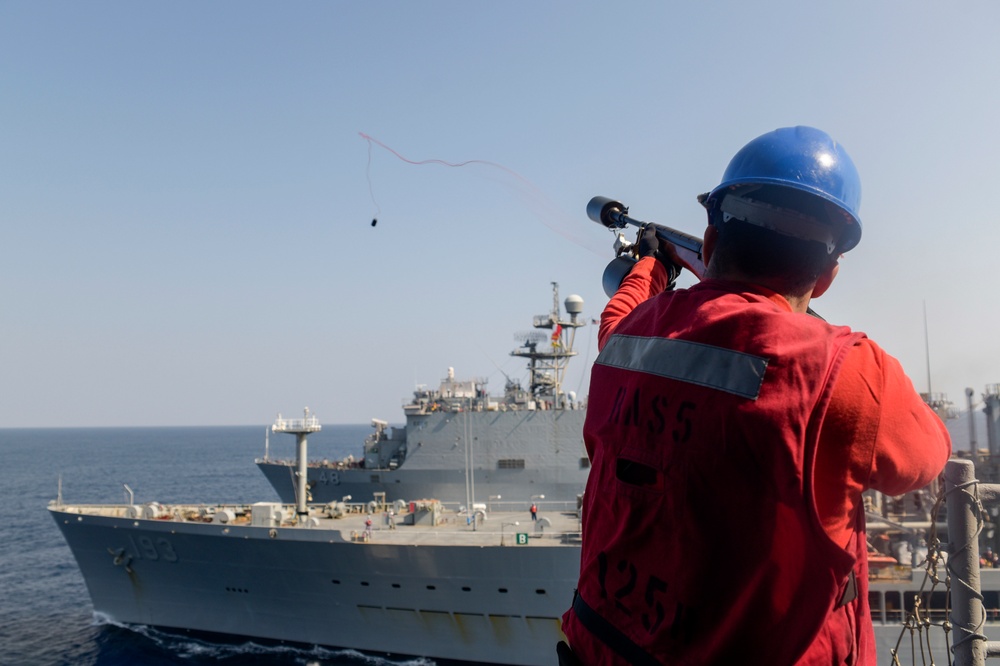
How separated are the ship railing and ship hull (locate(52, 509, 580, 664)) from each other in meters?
14.8

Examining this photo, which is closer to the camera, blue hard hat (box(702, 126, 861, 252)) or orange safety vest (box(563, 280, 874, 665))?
orange safety vest (box(563, 280, 874, 665))

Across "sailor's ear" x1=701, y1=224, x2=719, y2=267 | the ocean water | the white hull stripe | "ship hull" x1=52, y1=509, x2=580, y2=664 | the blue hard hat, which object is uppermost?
the blue hard hat

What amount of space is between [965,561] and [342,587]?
61.1ft

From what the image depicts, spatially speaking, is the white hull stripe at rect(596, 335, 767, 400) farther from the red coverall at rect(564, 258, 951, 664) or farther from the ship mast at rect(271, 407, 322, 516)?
the ship mast at rect(271, 407, 322, 516)

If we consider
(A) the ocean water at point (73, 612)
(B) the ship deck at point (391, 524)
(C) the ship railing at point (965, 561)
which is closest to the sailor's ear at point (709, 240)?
(C) the ship railing at point (965, 561)

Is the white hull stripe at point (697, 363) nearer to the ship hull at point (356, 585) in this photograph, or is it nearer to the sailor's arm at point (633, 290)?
the sailor's arm at point (633, 290)

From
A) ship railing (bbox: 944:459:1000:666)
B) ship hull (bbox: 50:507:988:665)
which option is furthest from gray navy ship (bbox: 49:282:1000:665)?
ship railing (bbox: 944:459:1000:666)

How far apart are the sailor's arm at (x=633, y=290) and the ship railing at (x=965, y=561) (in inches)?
44.2

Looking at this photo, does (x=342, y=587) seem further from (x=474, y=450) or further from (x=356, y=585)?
(x=474, y=450)

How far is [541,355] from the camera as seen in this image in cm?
2850

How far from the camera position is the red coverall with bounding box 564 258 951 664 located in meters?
1.28

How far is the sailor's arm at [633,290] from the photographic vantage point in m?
2.15

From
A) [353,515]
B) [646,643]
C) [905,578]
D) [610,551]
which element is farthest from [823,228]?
[353,515]

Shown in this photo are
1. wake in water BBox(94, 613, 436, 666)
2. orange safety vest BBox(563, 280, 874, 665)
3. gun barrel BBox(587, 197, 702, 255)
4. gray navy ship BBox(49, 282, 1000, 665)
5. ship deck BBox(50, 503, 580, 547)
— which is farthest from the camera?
wake in water BBox(94, 613, 436, 666)
